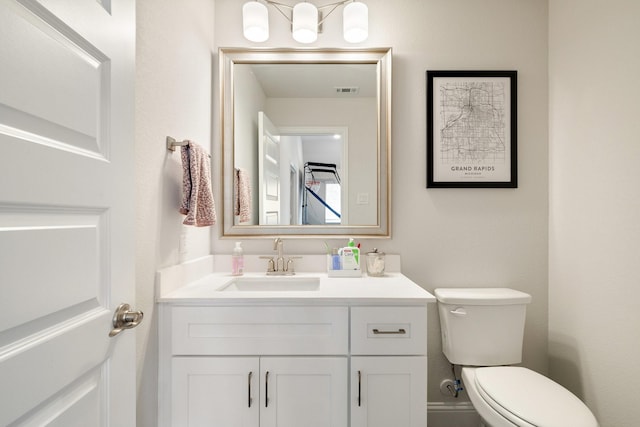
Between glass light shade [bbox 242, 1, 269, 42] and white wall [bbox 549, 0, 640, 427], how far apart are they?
5.07ft

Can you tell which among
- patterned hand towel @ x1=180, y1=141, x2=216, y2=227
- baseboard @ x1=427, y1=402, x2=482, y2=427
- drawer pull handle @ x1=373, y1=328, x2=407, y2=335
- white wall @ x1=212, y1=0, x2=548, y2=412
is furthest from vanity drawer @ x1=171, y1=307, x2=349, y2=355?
baseboard @ x1=427, y1=402, x2=482, y2=427

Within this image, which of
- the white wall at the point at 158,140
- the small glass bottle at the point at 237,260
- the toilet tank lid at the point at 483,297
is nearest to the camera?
the white wall at the point at 158,140

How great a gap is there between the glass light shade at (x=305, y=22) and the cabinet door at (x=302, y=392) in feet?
5.03

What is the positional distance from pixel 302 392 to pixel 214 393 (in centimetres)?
33

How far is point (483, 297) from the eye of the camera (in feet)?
5.05

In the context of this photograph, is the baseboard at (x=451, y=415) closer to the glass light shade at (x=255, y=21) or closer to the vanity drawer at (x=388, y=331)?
the vanity drawer at (x=388, y=331)

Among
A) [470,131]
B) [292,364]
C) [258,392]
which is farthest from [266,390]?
[470,131]

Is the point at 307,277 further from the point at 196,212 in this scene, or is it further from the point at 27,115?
the point at 27,115

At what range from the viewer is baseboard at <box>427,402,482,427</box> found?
171cm

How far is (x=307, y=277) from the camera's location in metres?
1.64

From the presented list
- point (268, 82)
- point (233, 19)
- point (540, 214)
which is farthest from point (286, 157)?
point (540, 214)

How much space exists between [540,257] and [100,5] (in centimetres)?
212

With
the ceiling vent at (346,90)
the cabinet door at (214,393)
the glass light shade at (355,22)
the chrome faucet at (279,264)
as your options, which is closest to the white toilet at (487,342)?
the chrome faucet at (279,264)

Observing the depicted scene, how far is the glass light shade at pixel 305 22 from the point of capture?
5.30ft
